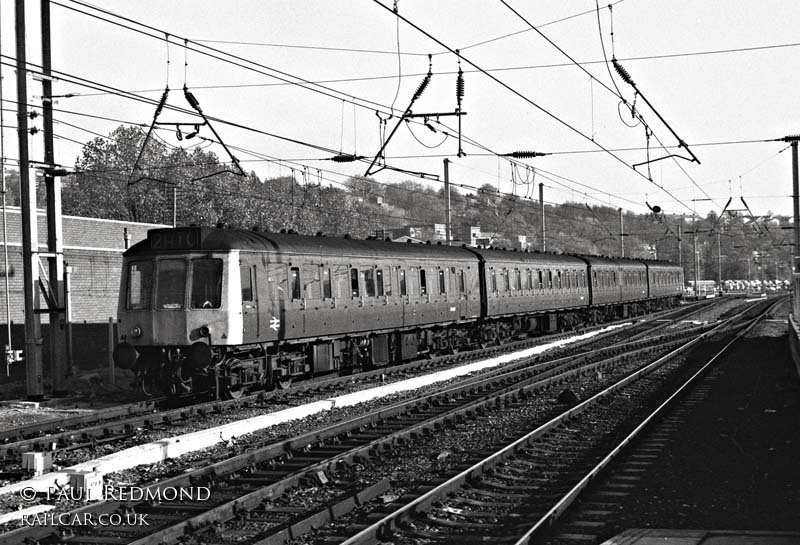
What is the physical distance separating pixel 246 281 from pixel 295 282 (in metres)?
1.79

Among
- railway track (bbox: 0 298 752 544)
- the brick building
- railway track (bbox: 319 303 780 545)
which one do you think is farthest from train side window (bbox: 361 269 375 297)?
the brick building

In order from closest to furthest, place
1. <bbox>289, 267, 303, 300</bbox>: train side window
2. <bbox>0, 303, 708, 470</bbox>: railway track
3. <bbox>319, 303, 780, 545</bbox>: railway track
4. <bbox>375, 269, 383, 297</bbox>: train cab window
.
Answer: <bbox>319, 303, 780, 545</bbox>: railway track
<bbox>0, 303, 708, 470</bbox>: railway track
<bbox>289, 267, 303, 300</bbox>: train side window
<bbox>375, 269, 383, 297</bbox>: train cab window

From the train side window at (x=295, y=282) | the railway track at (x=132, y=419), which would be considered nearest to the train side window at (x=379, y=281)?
the railway track at (x=132, y=419)

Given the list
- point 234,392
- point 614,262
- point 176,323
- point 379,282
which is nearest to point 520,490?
point 176,323

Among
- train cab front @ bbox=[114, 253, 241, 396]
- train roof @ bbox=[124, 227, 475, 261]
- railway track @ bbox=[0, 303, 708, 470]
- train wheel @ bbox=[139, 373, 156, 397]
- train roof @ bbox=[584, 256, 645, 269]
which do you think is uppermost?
train roof @ bbox=[584, 256, 645, 269]

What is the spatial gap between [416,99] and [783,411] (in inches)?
360

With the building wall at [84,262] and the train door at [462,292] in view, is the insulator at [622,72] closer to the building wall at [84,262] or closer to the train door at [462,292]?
the train door at [462,292]

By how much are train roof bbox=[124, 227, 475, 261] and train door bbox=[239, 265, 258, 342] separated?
0.42m

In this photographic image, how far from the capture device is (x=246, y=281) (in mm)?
17297

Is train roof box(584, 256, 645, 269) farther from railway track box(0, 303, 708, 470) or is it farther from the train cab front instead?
the train cab front

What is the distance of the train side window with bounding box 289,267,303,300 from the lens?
18.8 meters

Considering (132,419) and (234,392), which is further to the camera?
(234,392)

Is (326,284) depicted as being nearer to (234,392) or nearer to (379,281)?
(379,281)

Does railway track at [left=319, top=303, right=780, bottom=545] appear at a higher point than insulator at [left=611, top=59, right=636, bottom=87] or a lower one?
lower
